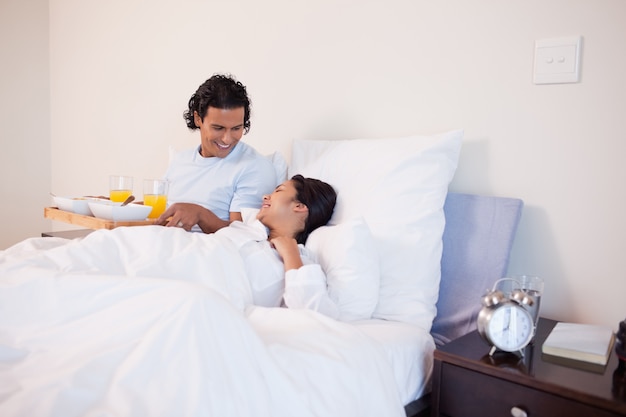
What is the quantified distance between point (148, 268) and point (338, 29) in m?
1.23

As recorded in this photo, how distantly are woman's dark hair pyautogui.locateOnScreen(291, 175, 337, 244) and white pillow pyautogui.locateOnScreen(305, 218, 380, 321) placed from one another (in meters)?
0.19

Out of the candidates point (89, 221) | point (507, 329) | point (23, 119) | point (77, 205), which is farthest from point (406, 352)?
point (23, 119)

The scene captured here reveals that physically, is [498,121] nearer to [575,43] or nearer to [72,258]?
→ [575,43]

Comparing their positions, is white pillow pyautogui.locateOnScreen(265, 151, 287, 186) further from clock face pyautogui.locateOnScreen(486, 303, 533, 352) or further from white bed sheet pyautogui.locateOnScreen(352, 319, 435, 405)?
clock face pyautogui.locateOnScreen(486, 303, 533, 352)

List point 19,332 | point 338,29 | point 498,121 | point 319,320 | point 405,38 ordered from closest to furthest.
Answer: point 19,332 < point 319,320 < point 498,121 < point 405,38 < point 338,29

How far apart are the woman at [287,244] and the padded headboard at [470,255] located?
0.39 m

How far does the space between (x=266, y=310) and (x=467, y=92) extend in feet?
3.16

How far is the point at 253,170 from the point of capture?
2.15 m

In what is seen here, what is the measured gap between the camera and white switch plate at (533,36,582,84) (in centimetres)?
151

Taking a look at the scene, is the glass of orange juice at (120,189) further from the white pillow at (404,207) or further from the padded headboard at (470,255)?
the padded headboard at (470,255)

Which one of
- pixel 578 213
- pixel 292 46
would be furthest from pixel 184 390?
pixel 292 46

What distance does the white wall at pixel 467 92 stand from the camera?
1.50 m

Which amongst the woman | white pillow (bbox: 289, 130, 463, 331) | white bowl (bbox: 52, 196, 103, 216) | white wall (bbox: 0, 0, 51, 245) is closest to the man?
the woman

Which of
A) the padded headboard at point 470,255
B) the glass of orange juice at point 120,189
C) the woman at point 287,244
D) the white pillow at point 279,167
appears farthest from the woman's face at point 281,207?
the glass of orange juice at point 120,189
